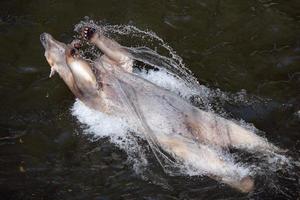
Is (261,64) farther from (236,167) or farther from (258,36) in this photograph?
(236,167)

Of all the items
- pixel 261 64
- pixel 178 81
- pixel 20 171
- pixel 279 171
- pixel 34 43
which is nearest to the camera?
pixel 279 171

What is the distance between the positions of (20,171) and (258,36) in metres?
4.62

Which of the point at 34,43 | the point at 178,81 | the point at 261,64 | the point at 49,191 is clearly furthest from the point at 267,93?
the point at 34,43

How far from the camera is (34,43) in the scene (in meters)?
9.33

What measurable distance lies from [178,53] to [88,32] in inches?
84.3

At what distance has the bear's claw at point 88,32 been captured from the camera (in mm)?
7105

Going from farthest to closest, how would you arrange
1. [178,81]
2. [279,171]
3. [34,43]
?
[34,43], [178,81], [279,171]

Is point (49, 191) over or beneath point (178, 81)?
beneath

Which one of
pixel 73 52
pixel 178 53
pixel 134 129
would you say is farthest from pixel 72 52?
pixel 178 53

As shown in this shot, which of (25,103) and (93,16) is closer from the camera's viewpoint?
(25,103)

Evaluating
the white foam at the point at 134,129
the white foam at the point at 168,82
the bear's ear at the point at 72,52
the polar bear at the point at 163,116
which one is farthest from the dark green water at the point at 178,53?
the bear's ear at the point at 72,52

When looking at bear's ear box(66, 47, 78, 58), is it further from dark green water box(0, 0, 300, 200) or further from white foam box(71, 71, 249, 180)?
dark green water box(0, 0, 300, 200)

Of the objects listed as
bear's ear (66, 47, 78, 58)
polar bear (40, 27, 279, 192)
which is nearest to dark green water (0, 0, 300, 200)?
polar bear (40, 27, 279, 192)

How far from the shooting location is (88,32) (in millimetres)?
7156
